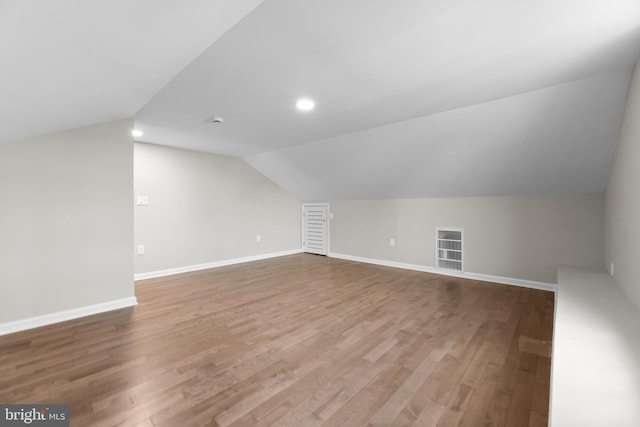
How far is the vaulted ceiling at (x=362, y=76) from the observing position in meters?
1.29

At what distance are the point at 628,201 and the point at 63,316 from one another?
4832 millimetres

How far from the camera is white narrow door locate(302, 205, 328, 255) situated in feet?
19.9

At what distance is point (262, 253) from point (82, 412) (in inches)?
167

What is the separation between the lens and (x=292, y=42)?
160cm

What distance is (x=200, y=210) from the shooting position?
4.71 m

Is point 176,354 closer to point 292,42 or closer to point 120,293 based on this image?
point 120,293

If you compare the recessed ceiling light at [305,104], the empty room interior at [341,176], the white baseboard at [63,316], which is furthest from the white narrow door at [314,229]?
the white baseboard at [63,316]

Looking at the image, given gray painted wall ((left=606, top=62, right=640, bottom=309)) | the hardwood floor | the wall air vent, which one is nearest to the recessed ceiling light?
the hardwood floor

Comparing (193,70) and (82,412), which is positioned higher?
(193,70)

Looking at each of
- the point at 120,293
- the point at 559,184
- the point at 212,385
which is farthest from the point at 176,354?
the point at 559,184

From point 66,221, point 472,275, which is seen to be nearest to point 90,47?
point 66,221

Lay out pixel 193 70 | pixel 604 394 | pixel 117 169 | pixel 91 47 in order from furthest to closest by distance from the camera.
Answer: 1. pixel 117 169
2. pixel 193 70
3. pixel 91 47
4. pixel 604 394

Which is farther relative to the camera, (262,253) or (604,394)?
(262,253)

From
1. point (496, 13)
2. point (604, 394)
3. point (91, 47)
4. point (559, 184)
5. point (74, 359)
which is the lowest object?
point (74, 359)
